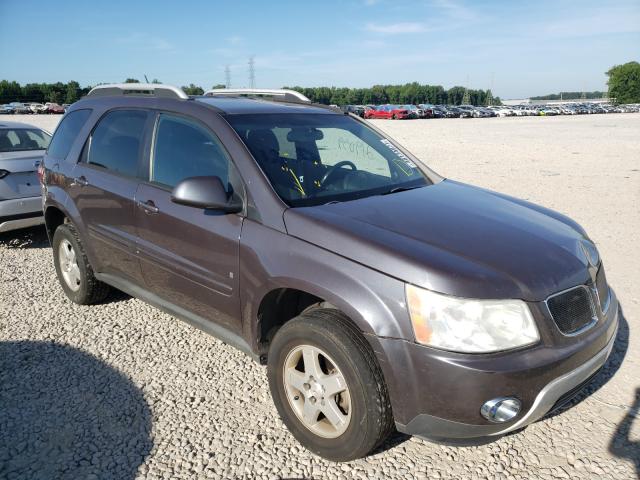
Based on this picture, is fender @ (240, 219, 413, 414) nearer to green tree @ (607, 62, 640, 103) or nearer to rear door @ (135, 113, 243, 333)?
rear door @ (135, 113, 243, 333)

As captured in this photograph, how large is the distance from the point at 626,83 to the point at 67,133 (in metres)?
125

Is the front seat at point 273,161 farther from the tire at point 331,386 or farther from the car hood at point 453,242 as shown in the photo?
the tire at point 331,386

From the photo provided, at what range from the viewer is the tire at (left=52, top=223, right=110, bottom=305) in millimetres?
4469

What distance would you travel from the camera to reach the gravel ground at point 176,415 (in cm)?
268

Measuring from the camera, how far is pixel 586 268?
272 cm

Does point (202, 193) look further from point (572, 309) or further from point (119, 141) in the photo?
point (572, 309)

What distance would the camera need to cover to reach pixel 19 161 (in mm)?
6277

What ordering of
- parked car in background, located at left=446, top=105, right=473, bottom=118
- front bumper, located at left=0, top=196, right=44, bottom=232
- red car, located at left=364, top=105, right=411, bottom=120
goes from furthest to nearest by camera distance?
parked car in background, located at left=446, top=105, right=473, bottom=118
red car, located at left=364, top=105, right=411, bottom=120
front bumper, located at left=0, top=196, right=44, bottom=232

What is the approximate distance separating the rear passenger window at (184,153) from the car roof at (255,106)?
0.23 meters

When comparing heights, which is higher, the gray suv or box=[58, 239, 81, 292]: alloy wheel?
the gray suv

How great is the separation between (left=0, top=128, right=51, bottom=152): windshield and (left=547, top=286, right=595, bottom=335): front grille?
6712mm

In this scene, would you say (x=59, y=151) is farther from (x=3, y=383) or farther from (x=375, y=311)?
(x=375, y=311)

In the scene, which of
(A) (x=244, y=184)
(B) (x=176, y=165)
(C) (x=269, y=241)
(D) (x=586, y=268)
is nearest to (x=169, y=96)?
(B) (x=176, y=165)

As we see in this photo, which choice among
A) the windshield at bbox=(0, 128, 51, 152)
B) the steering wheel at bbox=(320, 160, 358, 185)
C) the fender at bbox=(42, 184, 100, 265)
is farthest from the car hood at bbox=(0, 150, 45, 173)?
Result: the steering wheel at bbox=(320, 160, 358, 185)
